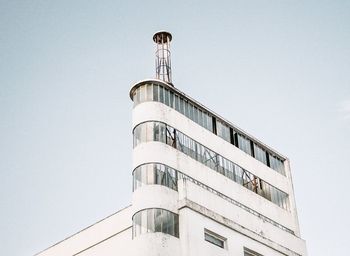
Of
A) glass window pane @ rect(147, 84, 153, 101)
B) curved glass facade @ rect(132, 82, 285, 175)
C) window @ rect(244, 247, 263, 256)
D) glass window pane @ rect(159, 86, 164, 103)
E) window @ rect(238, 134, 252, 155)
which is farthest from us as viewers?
window @ rect(238, 134, 252, 155)

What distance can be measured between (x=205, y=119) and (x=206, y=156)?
12.0 ft

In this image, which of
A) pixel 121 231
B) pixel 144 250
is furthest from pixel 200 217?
pixel 121 231

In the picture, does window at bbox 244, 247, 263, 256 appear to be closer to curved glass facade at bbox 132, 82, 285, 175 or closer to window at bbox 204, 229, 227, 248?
window at bbox 204, 229, 227, 248

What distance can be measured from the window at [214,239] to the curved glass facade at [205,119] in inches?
390

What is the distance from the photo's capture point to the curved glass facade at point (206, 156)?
Answer: 45.7 metres

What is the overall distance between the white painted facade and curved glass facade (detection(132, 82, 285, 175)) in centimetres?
56

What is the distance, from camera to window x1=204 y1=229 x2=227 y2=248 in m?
43.4

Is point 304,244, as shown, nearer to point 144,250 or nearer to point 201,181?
point 201,181

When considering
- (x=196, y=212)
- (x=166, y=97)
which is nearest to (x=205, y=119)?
(x=166, y=97)

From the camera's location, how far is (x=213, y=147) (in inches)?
1953

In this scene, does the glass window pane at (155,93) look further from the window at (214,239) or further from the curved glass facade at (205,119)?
the window at (214,239)

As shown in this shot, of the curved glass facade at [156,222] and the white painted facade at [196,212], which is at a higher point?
the white painted facade at [196,212]

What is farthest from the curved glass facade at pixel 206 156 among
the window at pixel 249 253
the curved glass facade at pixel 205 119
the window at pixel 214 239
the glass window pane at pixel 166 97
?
the window at pixel 214 239

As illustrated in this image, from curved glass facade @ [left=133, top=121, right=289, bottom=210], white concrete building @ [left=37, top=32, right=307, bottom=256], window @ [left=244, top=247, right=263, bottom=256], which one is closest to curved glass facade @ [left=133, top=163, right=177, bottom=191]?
white concrete building @ [left=37, top=32, right=307, bottom=256]
